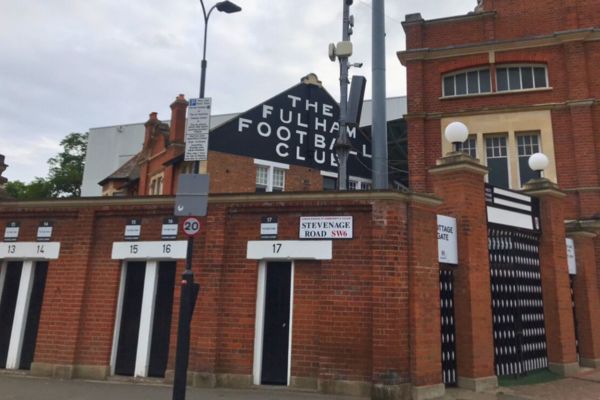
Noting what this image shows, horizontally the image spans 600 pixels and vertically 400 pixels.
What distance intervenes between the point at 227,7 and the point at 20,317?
7.71 meters

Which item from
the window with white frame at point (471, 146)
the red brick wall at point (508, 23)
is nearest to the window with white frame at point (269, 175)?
the red brick wall at point (508, 23)

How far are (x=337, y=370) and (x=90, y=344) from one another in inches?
195

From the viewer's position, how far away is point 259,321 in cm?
887

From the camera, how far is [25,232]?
10484 millimetres

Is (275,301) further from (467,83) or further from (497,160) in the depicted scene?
(467,83)

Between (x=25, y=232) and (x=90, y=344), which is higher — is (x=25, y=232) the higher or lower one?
the higher one

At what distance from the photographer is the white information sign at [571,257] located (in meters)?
12.4

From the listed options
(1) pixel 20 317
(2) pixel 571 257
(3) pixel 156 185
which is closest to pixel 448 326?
(2) pixel 571 257

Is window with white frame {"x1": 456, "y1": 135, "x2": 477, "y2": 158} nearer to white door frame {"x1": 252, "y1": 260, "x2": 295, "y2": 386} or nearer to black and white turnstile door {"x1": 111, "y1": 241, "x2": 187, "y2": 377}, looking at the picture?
white door frame {"x1": 252, "y1": 260, "x2": 295, "y2": 386}

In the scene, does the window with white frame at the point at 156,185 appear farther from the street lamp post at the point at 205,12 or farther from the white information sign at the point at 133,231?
the street lamp post at the point at 205,12

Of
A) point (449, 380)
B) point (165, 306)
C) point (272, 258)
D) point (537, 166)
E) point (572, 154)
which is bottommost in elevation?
point (449, 380)

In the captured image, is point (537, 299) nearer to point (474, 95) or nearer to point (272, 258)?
point (272, 258)

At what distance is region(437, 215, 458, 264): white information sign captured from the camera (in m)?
9.05

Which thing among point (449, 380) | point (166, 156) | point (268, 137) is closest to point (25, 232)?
point (449, 380)
